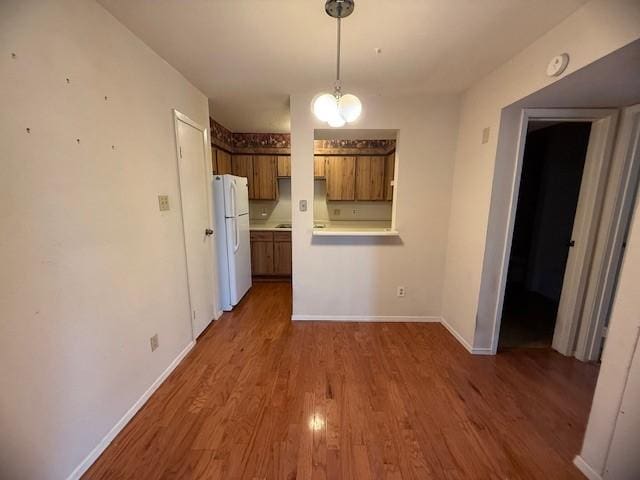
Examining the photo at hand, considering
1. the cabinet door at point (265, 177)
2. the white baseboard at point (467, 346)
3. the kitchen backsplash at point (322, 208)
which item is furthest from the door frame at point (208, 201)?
the white baseboard at point (467, 346)

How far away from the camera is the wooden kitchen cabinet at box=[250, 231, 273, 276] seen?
13.8 feet

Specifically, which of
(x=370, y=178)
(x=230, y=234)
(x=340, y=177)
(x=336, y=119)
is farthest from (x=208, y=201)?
(x=370, y=178)

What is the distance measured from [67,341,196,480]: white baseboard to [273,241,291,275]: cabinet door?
2.19 meters

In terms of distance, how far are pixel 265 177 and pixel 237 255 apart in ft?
5.54

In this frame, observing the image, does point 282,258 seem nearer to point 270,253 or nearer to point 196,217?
point 270,253

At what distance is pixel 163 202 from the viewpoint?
197 cm

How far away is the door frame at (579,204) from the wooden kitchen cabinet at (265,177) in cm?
338

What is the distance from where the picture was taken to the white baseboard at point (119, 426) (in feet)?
4.26

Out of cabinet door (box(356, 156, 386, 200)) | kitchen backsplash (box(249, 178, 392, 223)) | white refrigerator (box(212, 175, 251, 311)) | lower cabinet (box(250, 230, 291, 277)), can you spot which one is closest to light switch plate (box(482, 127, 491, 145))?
cabinet door (box(356, 156, 386, 200))

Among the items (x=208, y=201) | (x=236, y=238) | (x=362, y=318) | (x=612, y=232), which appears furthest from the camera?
(x=236, y=238)

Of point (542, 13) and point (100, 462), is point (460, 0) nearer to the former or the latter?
point (542, 13)

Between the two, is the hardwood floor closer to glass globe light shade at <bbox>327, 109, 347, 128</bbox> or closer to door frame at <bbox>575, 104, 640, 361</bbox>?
door frame at <bbox>575, 104, 640, 361</bbox>

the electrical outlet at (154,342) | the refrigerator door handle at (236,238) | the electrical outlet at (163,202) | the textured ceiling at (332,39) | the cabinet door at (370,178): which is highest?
the textured ceiling at (332,39)

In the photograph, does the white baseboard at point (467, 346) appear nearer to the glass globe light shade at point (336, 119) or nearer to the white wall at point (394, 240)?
the white wall at point (394, 240)
